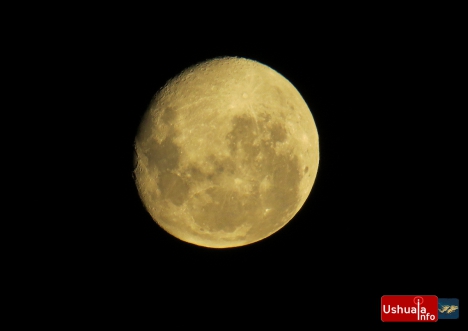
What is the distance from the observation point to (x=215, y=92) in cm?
426

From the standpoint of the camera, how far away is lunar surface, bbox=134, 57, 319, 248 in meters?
4.18

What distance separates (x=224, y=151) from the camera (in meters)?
4.15

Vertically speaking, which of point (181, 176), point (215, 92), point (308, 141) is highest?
point (215, 92)

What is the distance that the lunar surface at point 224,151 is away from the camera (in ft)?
13.7

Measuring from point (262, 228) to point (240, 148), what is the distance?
1143mm

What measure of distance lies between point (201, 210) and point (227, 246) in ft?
2.56

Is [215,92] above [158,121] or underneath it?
above

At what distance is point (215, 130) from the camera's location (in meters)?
4.15

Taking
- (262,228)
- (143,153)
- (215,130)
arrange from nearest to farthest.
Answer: (215,130)
(143,153)
(262,228)

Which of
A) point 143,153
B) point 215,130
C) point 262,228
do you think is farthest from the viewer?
point 262,228

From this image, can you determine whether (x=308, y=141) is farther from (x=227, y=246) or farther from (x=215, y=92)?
(x=227, y=246)

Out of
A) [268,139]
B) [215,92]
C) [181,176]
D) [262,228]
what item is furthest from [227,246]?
[215,92]

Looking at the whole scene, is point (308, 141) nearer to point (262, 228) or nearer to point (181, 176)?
point (262, 228)

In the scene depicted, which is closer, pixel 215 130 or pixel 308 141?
pixel 215 130
